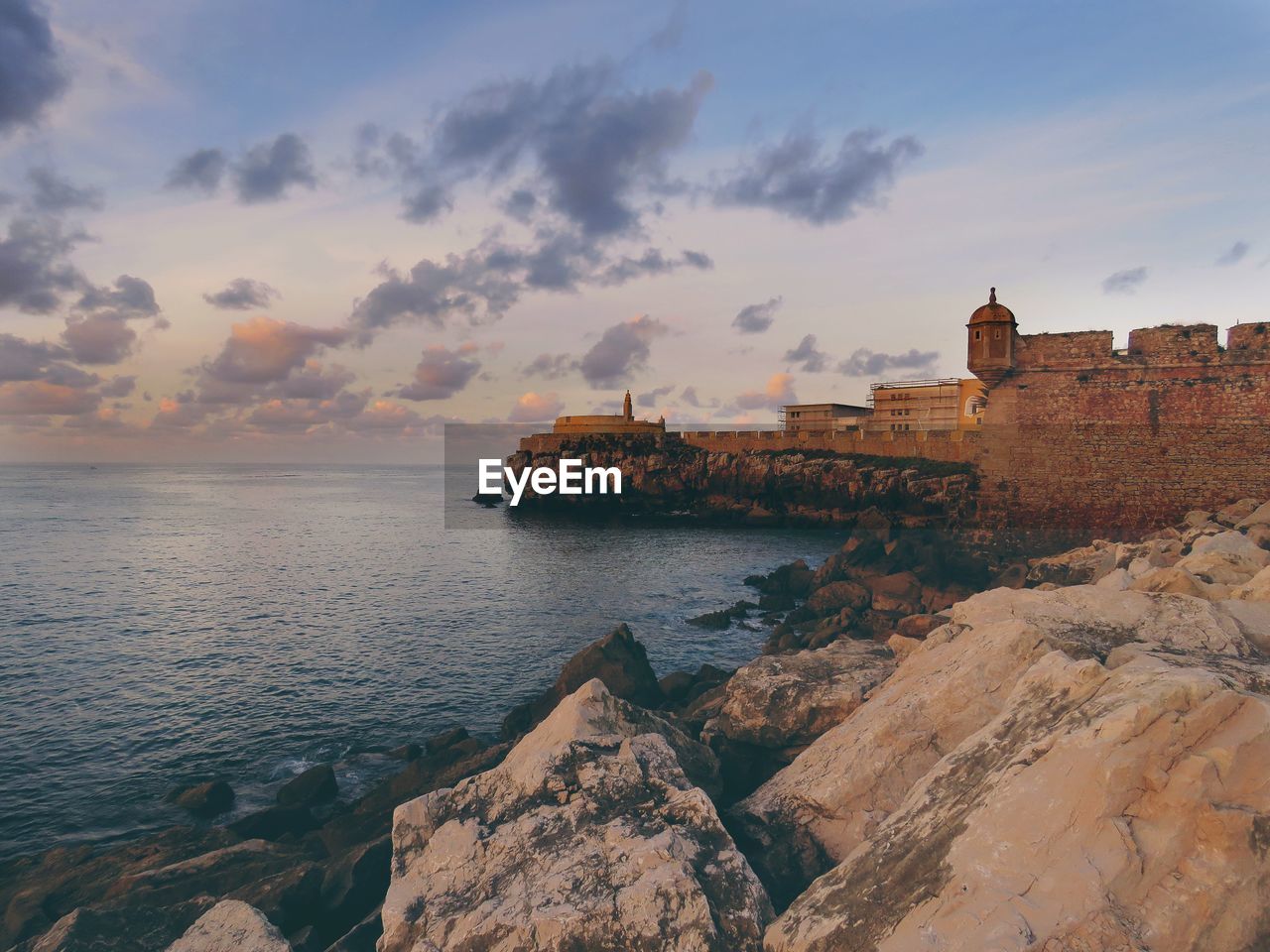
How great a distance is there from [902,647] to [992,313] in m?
21.7

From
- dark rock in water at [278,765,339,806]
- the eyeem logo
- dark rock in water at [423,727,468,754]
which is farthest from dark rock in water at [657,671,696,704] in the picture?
the eyeem logo

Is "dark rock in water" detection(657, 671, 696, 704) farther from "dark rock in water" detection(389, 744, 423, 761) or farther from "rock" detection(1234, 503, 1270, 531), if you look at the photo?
"rock" detection(1234, 503, 1270, 531)

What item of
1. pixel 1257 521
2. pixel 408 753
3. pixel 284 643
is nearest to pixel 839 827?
pixel 408 753

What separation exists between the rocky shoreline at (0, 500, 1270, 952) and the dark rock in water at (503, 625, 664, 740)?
13.0 ft

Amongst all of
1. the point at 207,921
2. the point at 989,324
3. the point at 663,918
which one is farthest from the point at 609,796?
the point at 989,324

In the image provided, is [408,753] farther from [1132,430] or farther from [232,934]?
[1132,430]

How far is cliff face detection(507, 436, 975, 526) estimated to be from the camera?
47.9m

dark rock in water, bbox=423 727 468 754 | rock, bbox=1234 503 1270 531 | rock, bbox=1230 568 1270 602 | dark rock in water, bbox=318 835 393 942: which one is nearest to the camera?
dark rock in water, bbox=318 835 393 942

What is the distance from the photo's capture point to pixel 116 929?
26.1 feet

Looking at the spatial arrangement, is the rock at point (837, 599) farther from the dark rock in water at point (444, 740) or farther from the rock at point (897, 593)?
the dark rock in water at point (444, 740)

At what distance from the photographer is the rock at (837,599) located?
26328 millimetres

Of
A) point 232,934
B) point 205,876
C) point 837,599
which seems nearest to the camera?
point 232,934

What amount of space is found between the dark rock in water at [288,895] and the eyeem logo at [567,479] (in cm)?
6480

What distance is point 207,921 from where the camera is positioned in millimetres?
7562
